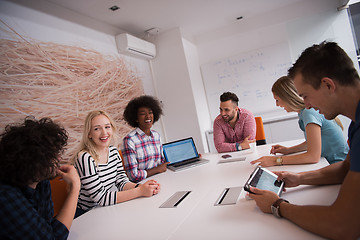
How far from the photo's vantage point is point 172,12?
12.2 ft

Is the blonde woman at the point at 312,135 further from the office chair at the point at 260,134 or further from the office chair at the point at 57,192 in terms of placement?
the office chair at the point at 57,192

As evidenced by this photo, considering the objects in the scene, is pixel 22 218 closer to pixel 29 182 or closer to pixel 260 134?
pixel 29 182

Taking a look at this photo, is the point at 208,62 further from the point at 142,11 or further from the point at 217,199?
the point at 217,199

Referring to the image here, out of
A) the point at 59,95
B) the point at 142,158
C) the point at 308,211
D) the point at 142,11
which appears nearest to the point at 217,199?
the point at 308,211

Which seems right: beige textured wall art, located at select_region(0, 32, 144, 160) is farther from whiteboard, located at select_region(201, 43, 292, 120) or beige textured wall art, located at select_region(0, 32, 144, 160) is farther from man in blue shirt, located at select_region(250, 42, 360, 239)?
man in blue shirt, located at select_region(250, 42, 360, 239)

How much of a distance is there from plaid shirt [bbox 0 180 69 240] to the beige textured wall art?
1.47 m

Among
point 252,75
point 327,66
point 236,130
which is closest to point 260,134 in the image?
point 236,130

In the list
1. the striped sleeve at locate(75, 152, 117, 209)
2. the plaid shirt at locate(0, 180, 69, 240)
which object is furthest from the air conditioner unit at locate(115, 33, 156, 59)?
the plaid shirt at locate(0, 180, 69, 240)

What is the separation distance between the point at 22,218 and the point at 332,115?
1.24 meters

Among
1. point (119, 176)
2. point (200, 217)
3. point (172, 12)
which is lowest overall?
point (200, 217)

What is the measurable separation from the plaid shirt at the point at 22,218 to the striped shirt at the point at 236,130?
1.89 meters

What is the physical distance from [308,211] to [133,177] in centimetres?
158

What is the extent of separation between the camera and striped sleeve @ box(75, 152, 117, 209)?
156 centimetres

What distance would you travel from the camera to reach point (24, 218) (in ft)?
3.14
